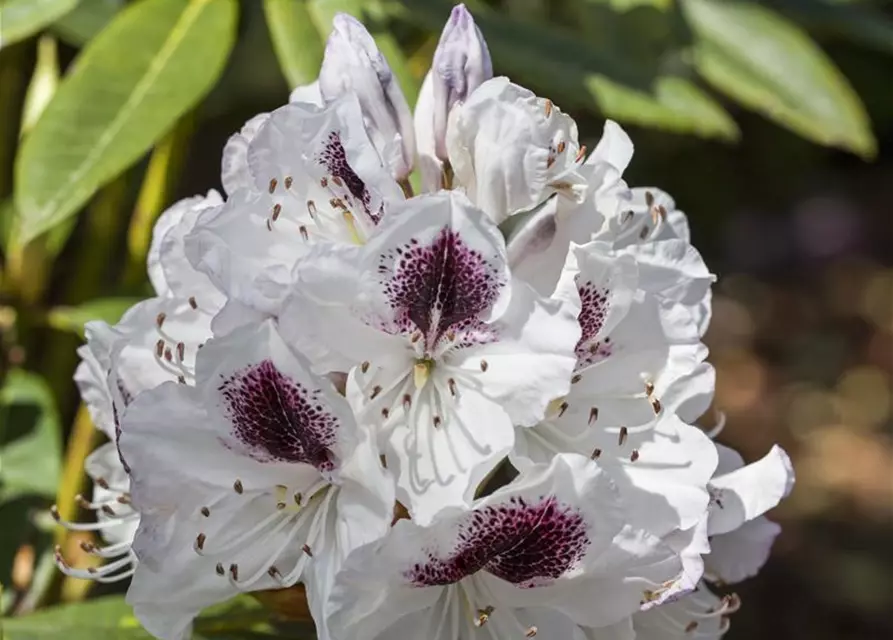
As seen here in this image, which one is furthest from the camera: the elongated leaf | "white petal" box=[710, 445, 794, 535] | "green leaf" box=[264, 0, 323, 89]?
the elongated leaf

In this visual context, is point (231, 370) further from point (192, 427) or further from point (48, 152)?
point (48, 152)

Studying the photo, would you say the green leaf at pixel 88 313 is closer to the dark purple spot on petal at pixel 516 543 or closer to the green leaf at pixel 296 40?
the green leaf at pixel 296 40

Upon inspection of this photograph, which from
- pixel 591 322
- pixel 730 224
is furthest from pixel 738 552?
pixel 730 224

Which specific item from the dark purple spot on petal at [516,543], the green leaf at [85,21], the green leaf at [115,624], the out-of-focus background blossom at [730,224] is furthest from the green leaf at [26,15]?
the dark purple spot on petal at [516,543]

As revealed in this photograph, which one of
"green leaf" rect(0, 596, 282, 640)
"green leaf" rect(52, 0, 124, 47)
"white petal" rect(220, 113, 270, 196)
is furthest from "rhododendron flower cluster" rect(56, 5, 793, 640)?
"green leaf" rect(52, 0, 124, 47)

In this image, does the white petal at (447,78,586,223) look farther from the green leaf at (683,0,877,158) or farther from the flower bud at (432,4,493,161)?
the green leaf at (683,0,877,158)

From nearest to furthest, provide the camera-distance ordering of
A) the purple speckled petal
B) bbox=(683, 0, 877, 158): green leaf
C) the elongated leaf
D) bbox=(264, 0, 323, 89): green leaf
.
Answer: the purple speckled petal
bbox=(264, 0, 323, 89): green leaf
the elongated leaf
bbox=(683, 0, 877, 158): green leaf
